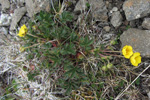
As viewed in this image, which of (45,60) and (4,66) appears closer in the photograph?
(45,60)

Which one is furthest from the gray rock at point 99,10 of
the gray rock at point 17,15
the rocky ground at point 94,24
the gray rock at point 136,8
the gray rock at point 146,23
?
the gray rock at point 17,15

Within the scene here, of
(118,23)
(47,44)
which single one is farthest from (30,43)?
(118,23)

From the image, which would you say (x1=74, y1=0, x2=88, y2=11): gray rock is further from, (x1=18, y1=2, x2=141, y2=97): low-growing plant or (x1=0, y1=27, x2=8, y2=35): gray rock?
(x1=0, y1=27, x2=8, y2=35): gray rock

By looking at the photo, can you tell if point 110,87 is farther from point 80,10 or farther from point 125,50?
point 80,10

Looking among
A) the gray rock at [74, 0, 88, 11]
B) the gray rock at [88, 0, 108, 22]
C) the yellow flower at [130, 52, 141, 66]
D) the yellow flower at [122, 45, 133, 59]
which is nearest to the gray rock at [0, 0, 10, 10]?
→ the gray rock at [74, 0, 88, 11]

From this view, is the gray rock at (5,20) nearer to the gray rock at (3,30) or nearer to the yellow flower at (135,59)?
the gray rock at (3,30)
